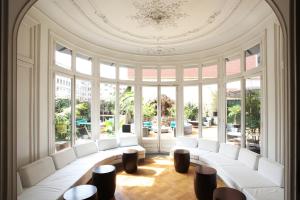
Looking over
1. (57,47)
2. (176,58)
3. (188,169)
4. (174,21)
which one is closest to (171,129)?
(188,169)

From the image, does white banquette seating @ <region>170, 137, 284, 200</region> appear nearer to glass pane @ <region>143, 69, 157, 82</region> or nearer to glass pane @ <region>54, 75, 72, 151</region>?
glass pane @ <region>143, 69, 157, 82</region>

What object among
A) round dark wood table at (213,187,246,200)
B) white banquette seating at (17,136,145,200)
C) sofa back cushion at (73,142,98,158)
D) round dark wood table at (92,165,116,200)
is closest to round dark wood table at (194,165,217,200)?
round dark wood table at (213,187,246,200)

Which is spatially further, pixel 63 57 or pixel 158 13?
pixel 63 57

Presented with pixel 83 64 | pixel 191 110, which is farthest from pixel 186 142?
pixel 83 64

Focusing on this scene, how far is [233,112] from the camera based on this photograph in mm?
5488

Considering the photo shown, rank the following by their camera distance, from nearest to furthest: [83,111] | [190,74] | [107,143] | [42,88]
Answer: [42,88]
[83,111]
[107,143]
[190,74]

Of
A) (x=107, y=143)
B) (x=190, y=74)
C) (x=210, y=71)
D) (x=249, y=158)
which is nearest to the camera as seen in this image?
(x=249, y=158)

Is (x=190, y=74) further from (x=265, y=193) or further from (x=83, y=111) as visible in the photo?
(x=265, y=193)

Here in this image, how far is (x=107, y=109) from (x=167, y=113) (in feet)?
7.41

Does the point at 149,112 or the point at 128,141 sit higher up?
the point at 149,112

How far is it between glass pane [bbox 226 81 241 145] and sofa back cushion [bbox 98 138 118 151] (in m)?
3.53

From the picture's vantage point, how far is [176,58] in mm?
6977

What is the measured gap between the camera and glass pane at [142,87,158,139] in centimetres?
707

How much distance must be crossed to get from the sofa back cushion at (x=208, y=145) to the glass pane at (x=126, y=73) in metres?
3.27
